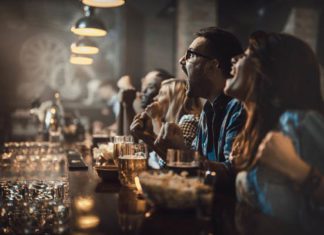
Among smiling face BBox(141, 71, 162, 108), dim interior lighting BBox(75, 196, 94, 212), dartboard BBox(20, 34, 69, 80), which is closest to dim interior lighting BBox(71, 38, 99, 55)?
smiling face BBox(141, 71, 162, 108)

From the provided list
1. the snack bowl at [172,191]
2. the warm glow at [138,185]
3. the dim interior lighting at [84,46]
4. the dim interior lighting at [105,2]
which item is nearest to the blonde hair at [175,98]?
the dim interior lighting at [105,2]

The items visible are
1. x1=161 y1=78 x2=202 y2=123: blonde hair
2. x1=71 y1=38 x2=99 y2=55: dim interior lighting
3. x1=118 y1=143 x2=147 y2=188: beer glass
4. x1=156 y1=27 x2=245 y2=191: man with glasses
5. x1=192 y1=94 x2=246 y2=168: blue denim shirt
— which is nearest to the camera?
x1=118 y1=143 x2=147 y2=188: beer glass

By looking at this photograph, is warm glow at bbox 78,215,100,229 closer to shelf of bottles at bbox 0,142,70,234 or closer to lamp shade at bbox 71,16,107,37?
shelf of bottles at bbox 0,142,70,234

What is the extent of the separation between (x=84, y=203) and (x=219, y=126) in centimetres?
106

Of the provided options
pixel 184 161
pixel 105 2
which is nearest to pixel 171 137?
pixel 184 161

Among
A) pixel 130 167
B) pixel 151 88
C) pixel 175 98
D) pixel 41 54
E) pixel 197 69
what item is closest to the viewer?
pixel 130 167

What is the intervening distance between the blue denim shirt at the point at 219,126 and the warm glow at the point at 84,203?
2.65 feet

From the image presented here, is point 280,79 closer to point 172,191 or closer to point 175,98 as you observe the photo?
point 172,191

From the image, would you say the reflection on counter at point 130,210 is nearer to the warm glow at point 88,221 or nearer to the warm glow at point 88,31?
the warm glow at point 88,221

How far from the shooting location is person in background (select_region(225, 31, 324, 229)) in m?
1.32

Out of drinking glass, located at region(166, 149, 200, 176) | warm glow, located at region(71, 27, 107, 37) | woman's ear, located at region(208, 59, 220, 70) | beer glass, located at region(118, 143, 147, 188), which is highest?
warm glow, located at region(71, 27, 107, 37)

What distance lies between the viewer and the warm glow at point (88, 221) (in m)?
1.33

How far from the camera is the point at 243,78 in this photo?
1.50 metres

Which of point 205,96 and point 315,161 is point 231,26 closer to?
point 205,96
